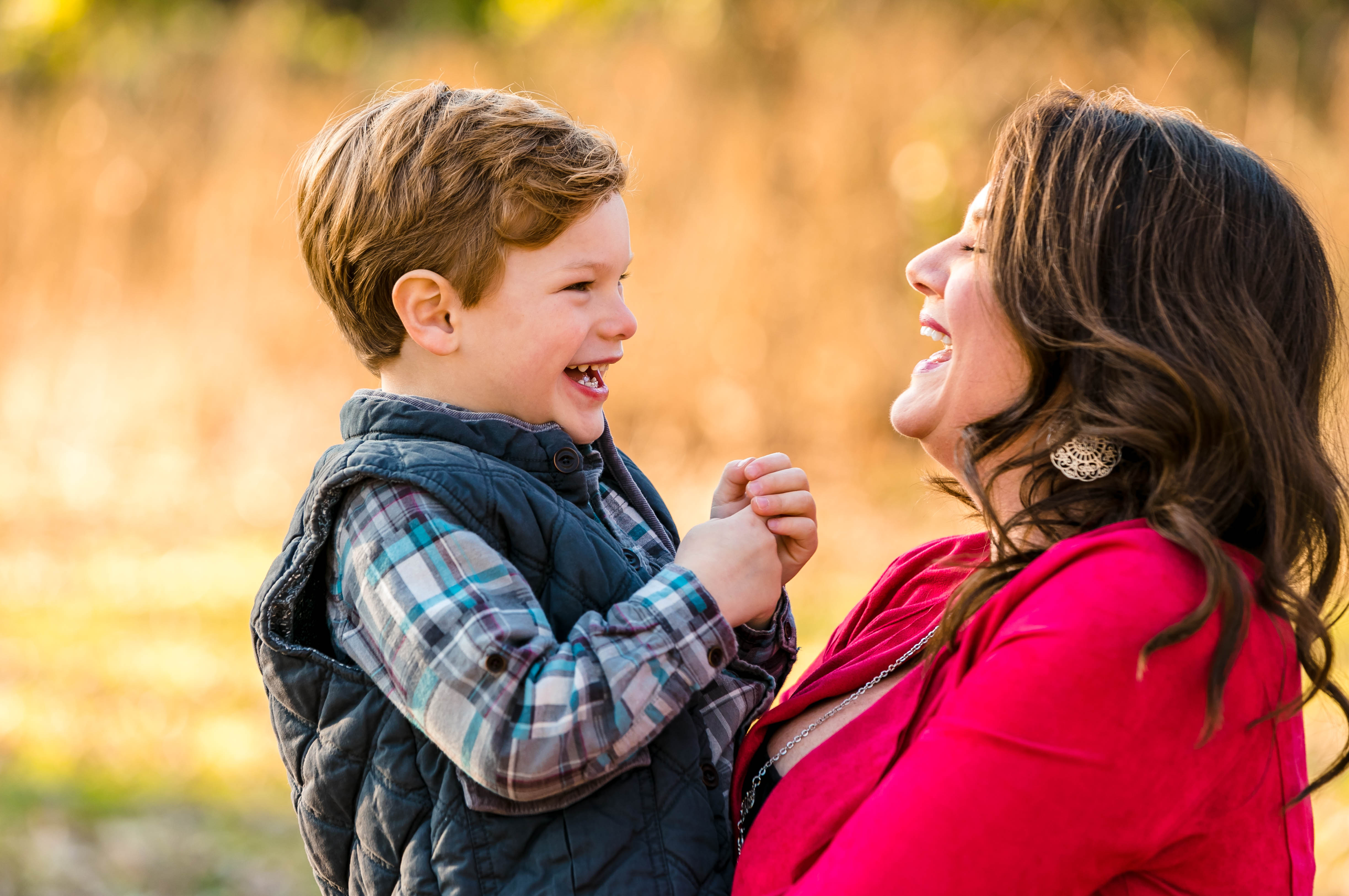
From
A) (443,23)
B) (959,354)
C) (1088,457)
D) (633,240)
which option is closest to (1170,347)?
(1088,457)

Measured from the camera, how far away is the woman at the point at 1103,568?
1.32 metres

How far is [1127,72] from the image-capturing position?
8.16 metres

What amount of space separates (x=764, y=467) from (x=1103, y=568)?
0.66 meters

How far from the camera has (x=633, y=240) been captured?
9180 mm

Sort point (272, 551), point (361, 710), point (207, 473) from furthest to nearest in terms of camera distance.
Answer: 1. point (207, 473)
2. point (272, 551)
3. point (361, 710)

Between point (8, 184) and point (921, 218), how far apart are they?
7895 millimetres

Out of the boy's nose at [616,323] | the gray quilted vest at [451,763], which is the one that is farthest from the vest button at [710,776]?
the boy's nose at [616,323]

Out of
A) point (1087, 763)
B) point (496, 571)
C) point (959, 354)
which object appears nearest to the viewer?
point (1087, 763)

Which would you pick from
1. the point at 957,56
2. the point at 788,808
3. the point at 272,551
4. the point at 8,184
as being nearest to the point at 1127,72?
the point at 957,56

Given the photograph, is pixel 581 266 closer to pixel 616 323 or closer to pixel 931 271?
pixel 616 323

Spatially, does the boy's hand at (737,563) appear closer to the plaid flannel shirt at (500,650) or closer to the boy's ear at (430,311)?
the plaid flannel shirt at (500,650)

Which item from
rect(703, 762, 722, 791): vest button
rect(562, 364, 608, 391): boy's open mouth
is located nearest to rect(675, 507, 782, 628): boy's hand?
rect(703, 762, 722, 791): vest button

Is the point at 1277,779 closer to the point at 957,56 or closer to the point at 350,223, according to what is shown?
the point at 350,223

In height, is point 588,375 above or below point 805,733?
above
